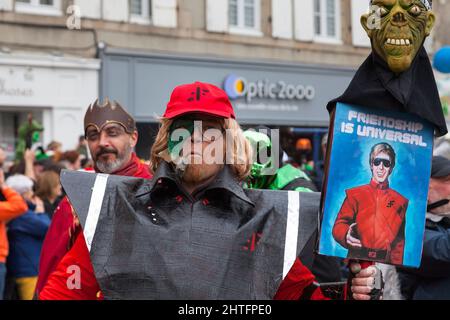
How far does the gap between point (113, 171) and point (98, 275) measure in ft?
4.91

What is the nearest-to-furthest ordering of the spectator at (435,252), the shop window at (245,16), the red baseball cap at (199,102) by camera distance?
1. the red baseball cap at (199,102)
2. the spectator at (435,252)
3. the shop window at (245,16)


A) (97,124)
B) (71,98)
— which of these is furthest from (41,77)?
(97,124)

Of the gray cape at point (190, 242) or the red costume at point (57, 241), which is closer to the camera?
the gray cape at point (190, 242)

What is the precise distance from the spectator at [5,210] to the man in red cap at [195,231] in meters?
3.17

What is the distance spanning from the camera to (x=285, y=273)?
91.7 inches

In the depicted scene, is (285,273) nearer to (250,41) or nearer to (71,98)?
(71,98)

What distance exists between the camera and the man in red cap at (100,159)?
3623 millimetres

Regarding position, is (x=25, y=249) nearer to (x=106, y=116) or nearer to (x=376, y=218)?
(x=106, y=116)

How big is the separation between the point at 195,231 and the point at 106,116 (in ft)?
6.10

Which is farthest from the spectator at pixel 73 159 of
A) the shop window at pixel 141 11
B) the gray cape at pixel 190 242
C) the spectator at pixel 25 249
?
the shop window at pixel 141 11

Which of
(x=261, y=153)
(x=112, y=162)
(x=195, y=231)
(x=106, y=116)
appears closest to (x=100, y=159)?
(x=112, y=162)

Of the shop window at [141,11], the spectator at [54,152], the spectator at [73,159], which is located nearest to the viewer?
the spectator at [73,159]

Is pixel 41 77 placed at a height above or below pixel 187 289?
Result: above

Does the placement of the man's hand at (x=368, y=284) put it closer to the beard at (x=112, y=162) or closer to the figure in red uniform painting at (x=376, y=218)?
the figure in red uniform painting at (x=376, y=218)
